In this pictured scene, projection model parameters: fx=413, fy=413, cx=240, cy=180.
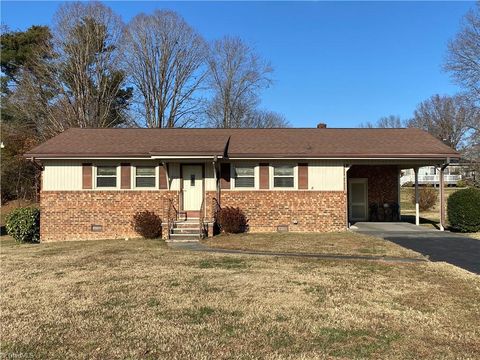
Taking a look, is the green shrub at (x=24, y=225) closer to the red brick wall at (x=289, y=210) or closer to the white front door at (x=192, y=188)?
the white front door at (x=192, y=188)

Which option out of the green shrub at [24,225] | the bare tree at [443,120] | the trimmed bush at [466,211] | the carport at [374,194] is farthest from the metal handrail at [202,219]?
the bare tree at [443,120]

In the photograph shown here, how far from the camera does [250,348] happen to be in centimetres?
481

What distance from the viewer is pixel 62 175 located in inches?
659

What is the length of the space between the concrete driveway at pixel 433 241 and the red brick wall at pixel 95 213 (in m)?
8.74

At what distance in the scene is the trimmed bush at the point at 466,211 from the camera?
15.9 m

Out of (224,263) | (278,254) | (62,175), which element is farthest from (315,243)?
(62,175)

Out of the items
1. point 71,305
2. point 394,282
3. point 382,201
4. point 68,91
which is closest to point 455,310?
point 394,282

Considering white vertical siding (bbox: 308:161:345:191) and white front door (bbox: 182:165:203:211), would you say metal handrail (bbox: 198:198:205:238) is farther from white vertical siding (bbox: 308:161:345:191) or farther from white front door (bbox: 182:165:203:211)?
white vertical siding (bbox: 308:161:345:191)

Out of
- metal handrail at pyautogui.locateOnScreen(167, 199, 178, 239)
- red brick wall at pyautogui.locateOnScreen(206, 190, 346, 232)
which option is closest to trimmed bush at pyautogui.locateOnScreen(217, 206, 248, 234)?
red brick wall at pyautogui.locateOnScreen(206, 190, 346, 232)

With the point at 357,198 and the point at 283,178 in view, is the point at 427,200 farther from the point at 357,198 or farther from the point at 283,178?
the point at 283,178

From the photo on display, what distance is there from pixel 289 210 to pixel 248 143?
3.49 metres

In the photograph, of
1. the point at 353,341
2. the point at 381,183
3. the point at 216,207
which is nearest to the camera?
the point at 353,341

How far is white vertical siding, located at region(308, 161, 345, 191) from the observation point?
16.9 metres

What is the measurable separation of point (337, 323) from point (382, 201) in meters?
15.4
